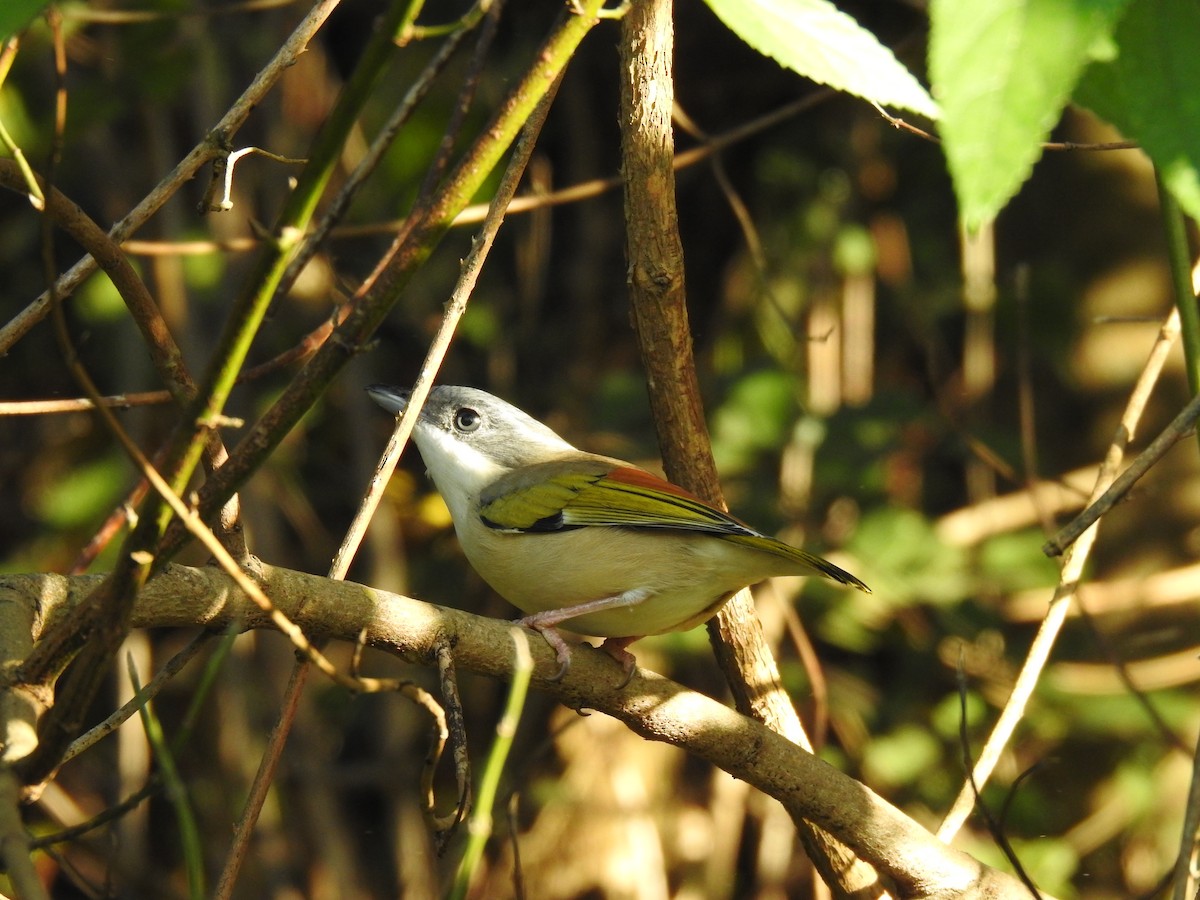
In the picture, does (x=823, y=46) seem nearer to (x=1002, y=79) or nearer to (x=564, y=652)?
(x=1002, y=79)

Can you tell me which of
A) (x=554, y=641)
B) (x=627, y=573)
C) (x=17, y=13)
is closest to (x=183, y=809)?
(x=17, y=13)

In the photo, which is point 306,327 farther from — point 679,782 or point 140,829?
point 679,782

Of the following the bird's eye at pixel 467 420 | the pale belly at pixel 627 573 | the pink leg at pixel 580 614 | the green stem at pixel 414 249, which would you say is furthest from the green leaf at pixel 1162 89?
the bird's eye at pixel 467 420

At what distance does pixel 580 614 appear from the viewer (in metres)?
3.38

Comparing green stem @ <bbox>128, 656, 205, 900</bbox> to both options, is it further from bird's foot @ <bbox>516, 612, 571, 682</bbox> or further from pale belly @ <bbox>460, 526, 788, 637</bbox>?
pale belly @ <bbox>460, 526, 788, 637</bbox>

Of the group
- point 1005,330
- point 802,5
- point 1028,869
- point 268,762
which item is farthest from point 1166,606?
point 802,5

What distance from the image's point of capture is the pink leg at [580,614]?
2.95 meters

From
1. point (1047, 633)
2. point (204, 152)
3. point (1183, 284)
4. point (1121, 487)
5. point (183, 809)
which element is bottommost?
point (1047, 633)

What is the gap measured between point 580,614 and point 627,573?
20 centimetres

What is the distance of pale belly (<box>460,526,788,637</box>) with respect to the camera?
3363mm

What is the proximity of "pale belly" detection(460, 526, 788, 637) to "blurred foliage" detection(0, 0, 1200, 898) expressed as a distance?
1.88 m

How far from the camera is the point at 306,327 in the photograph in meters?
6.72

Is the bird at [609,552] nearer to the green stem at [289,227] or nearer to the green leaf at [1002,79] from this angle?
the green stem at [289,227]

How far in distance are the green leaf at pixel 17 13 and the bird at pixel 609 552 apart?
200cm
